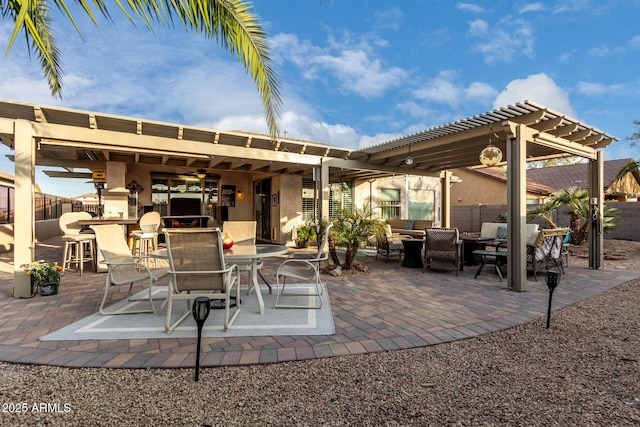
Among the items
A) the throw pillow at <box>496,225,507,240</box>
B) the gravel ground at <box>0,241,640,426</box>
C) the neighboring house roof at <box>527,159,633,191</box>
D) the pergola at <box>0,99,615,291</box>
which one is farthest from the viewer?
the neighboring house roof at <box>527,159,633,191</box>

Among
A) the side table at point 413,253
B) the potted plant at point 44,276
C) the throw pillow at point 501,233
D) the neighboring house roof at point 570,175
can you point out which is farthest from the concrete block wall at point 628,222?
the potted plant at point 44,276

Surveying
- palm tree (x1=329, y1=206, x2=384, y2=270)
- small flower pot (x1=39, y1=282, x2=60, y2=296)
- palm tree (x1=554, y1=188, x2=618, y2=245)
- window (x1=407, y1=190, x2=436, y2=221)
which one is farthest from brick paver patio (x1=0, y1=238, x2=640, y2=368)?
window (x1=407, y1=190, x2=436, y2=221)

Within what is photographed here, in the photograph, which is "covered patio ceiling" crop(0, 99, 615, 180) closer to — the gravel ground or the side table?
the side table

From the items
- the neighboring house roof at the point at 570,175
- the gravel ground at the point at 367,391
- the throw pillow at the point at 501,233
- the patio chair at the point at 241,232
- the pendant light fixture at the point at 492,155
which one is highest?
the neighboring house roof at the point at 570,175

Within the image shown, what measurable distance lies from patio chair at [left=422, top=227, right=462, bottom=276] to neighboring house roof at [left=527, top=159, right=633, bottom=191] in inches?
671

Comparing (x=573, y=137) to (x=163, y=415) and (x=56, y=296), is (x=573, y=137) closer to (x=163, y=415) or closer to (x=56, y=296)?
(x=163, y=415)

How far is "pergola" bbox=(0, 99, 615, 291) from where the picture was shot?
4.51 m

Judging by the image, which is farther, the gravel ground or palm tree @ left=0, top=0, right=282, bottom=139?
the gravel ground

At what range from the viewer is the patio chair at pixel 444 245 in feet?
19.0

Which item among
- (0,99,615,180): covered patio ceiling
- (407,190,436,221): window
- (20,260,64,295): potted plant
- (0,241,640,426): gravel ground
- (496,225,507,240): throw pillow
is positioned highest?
(0,99,615,180): covered patio ceiling

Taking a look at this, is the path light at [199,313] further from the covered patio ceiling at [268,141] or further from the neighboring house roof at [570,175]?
the neighboring house roof at [570,175]

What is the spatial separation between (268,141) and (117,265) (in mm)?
4224

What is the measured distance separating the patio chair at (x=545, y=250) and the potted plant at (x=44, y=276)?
7487 millimetres

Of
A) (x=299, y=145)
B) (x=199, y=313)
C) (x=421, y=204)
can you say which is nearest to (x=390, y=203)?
(x=421, y=204)
